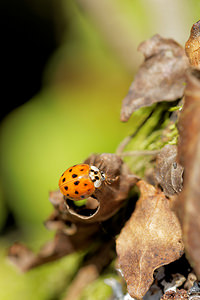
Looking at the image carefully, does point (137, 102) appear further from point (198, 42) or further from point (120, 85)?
point (120, 85)

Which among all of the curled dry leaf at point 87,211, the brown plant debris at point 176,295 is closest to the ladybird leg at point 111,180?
the curled dry leaf at point 87,211

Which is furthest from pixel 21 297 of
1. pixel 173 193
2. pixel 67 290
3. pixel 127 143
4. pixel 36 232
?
pixel 173 193

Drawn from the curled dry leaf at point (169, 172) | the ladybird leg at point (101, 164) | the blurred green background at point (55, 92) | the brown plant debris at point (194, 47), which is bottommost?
the blurred green background at point (55, 92)

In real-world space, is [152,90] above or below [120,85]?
above

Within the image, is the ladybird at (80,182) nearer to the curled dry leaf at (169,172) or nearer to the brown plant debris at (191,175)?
the curled dry leaf at (169,172)

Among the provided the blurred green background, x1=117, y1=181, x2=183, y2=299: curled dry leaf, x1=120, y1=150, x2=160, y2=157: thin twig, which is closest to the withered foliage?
x1=117, y1=181, x2=183, y2=299: curled dry leaf

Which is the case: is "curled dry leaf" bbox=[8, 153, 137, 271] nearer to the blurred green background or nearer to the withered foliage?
the withered foliage
